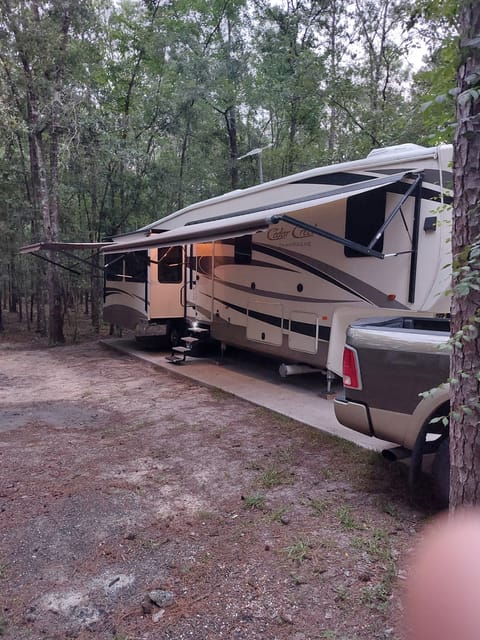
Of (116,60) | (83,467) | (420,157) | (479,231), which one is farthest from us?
(116,60)

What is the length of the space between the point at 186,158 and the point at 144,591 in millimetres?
14588

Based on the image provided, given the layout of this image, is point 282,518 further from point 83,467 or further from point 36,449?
point 36,449

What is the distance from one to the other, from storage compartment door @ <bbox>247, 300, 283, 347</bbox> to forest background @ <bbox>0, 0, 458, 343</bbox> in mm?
6046

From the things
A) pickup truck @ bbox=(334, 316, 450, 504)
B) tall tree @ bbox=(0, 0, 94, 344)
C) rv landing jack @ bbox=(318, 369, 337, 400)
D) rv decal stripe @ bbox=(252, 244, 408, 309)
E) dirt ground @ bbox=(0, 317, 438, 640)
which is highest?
tall tree @ bbox=(0, 0, 94, 344)

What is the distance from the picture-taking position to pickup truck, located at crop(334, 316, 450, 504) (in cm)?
298

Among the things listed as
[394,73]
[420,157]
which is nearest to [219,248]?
[420,157]

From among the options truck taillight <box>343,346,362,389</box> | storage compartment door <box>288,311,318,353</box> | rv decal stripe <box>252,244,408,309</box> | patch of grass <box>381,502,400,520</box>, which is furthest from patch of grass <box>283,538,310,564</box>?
storage compartment door <box>288,311,318,353</box>

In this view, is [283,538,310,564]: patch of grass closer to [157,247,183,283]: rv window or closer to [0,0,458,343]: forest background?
[157,247,183,283]: rv window

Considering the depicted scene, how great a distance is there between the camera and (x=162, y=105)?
13.6 metres

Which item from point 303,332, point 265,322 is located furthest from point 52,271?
point 303,332

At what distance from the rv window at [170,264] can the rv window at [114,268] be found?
136 centimetres

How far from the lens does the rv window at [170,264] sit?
9.36m

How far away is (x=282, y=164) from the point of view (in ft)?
49.1

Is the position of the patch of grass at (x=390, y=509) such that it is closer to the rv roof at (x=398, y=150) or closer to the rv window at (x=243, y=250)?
the rv roof at (x=398, y=150)
